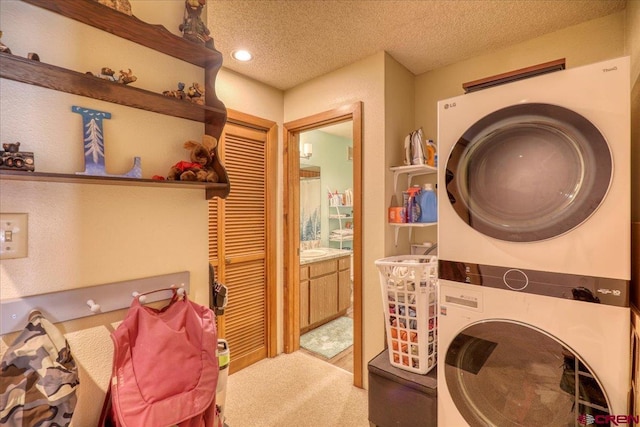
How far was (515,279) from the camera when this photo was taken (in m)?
1.20

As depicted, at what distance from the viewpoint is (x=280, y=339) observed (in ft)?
9.22

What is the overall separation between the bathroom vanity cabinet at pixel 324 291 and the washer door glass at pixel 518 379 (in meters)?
1.90

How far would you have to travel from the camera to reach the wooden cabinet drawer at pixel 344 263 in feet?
12.0

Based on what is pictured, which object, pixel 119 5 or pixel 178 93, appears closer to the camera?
pixel 119 5

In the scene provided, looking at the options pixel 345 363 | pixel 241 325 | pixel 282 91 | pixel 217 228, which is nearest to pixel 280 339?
pixel 241 325

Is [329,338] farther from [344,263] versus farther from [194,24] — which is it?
[194,24]

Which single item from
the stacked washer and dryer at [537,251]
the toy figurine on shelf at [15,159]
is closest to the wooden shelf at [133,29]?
the toy figurine on shelf at [15,159]

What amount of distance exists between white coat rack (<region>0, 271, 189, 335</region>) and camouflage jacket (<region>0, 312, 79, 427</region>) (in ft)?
0.22

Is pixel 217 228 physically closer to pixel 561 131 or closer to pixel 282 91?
pixel 282 91

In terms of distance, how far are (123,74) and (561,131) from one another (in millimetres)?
1599

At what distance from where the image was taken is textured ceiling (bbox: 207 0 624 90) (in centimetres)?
164

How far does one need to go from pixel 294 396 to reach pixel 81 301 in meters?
1.71

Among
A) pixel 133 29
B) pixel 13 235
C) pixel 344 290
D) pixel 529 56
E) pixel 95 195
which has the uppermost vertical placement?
pixel 529 56

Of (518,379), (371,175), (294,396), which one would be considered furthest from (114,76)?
(294,396)
